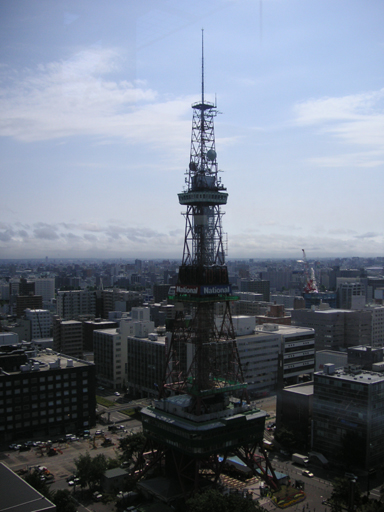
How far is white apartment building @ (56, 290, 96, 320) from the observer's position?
5259 cm

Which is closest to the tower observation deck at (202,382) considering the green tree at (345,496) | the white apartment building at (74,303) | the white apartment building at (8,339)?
the green tree at (345,496)

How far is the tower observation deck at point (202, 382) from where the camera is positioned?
52.9 ft

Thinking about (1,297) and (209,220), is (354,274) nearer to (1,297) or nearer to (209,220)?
(1,297)

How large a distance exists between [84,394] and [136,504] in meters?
8.18

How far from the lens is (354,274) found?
8156 cm

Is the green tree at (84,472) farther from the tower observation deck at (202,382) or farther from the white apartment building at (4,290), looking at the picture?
the white apartment building at (4,290)

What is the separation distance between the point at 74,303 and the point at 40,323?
8.42m

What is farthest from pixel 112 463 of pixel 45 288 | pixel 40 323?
pixel 45 288

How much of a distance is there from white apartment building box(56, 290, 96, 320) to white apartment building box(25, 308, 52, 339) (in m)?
5.73

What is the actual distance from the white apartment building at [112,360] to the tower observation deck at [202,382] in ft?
37.1

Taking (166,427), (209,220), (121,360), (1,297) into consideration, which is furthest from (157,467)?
(1,297)

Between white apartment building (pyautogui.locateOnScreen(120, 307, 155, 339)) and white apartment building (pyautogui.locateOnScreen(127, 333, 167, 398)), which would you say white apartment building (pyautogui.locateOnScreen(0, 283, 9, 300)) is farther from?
white apartment building (pyautogui.locateOnScreen(127, 333, 167, 398))

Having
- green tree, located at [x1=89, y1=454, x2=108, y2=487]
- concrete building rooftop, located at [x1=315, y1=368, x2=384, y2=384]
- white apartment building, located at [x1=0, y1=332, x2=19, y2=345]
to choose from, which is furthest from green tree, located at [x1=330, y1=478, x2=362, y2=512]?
white apartment building, located at [x1=0, y1=332, x2=19, y2=345]

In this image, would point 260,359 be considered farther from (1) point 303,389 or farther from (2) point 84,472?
(2) point 84,472
